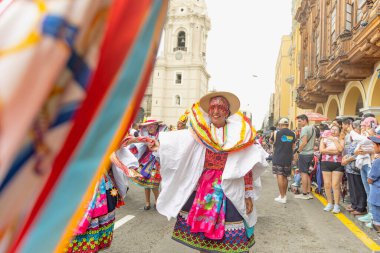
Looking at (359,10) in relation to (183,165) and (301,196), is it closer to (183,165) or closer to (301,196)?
(301,196)

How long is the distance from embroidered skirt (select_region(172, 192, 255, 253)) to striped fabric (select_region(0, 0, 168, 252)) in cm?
267

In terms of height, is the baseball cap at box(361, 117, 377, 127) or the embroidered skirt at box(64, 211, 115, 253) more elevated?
the baseball cap at box(361, 117, 377, 127)

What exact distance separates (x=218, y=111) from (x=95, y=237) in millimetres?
1656

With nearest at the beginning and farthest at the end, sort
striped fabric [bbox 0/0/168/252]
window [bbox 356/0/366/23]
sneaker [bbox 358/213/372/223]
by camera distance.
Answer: striped fabric [bbox 0/0/168/252] → sneaker [bbox 358/213/372/223] → window [bbox 356/0/366/23]

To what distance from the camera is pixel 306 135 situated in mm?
8023

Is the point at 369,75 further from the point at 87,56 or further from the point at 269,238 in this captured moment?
the point at 87,56

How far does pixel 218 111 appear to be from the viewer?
3.54m

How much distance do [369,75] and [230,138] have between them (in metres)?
10.2

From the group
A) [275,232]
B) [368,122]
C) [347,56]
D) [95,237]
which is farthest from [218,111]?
[347,56]

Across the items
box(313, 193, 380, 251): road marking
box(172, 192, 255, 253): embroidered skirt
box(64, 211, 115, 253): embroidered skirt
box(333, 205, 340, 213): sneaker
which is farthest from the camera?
box(333, 205, 340, 213): sneaker

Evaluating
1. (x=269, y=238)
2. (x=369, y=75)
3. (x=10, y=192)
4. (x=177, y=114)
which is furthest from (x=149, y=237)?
(x=177, y=114)

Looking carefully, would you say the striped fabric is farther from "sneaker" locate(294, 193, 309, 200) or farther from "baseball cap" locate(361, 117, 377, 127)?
"sneaker" locate(294, 193, 309, 200)

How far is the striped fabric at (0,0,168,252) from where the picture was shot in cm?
56

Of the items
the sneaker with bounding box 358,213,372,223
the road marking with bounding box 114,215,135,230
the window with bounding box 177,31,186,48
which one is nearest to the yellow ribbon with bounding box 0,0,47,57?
the road marking with bounding box 114,215,135,230
